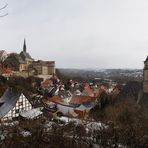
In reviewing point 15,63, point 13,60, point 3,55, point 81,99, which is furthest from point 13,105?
point 3,55

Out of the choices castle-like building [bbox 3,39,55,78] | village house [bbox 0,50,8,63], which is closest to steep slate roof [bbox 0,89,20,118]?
castle-like building [bbox 3,39,55,78]

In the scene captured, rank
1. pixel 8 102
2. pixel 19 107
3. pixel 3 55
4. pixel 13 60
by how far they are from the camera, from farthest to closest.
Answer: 1. pixel 3 55
2. pixel 13 60
3. pixel 8 102
4. pixel 19 107

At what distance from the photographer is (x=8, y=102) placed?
25.6 m

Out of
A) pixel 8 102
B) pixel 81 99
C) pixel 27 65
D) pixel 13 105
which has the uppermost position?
pixel 27 65

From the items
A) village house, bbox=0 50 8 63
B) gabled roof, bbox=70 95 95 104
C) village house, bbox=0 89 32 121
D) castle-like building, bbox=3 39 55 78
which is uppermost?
village house, bbox=0 50 8 63

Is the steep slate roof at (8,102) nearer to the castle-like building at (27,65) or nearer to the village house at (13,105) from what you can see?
the village house at (13,105)

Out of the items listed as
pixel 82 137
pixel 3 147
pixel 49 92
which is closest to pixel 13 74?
pixel 49 92

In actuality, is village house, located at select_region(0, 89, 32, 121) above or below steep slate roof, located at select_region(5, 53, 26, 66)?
below

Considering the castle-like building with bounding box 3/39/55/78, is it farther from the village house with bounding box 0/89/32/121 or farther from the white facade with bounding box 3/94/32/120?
the white facade with bounding box 3/94/32/120

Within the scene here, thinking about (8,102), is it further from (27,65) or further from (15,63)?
(27,65)

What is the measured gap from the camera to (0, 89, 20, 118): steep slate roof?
2391cm

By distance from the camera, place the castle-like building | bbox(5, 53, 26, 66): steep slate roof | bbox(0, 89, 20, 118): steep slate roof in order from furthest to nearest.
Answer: bbox(5, 53, 26, 66): steep slate roof, the castle-like building, bbox(0, 89, 20, 118): steep slate roof

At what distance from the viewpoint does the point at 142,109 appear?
21000mm

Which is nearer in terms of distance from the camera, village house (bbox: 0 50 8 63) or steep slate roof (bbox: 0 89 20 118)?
steep slate roof (bbox: 0 89 20 118)
